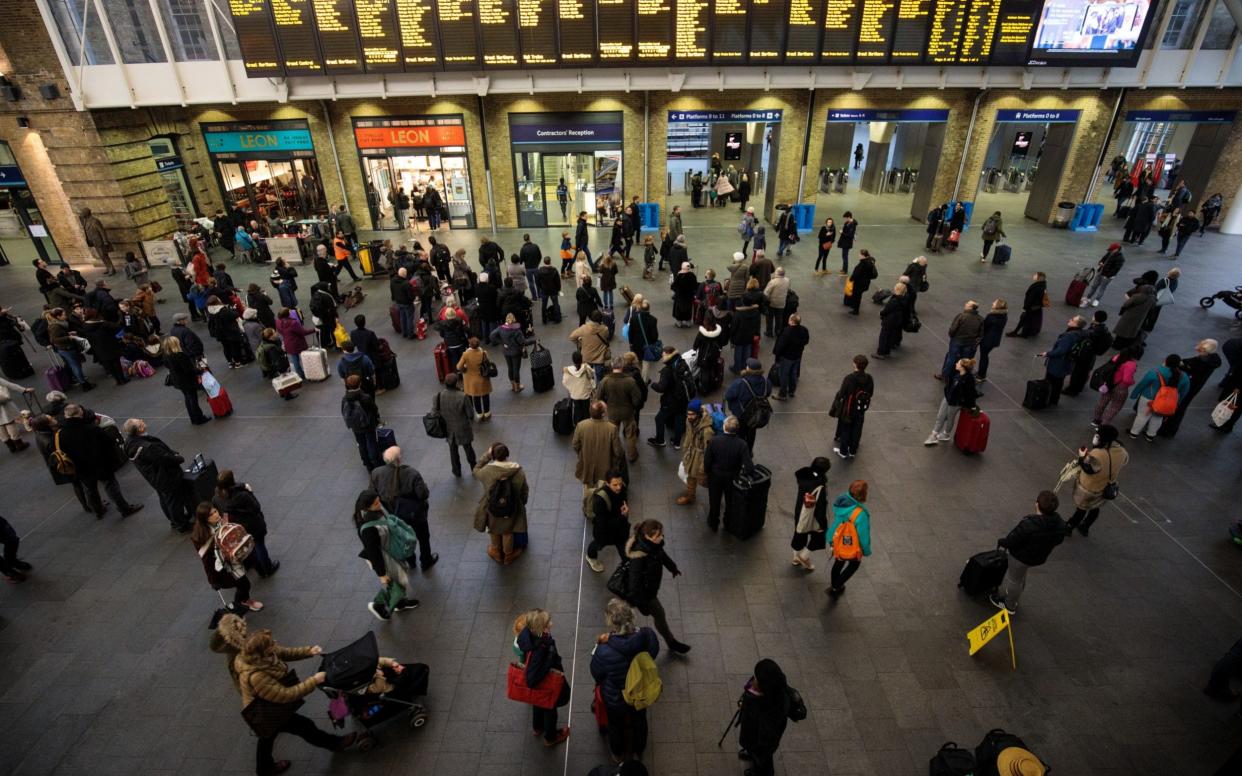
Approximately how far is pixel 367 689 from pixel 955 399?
7.95 metres

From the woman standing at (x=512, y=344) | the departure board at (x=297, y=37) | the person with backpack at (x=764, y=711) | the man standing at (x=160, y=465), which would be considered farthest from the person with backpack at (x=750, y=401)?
the departure board at (x=297, y=37)

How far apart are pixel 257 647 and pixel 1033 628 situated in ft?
22.9

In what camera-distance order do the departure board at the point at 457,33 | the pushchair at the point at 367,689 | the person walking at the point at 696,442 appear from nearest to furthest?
1. the pushchair at the point at 367,689
2. the person walking at the point at 696,442
3. the departure board at the point at 457,33

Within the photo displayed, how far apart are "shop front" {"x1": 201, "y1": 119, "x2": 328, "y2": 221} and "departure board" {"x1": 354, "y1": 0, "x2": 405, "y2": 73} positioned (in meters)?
5.38

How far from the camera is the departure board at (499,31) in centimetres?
1531

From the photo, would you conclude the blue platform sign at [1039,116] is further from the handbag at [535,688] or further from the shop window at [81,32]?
the shop window at [81,32]

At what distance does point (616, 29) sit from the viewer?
51.8 feet

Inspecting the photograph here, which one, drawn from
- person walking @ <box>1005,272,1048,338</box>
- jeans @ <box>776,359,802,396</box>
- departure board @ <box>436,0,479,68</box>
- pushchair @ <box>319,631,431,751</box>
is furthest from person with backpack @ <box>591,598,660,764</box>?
Result: departure board @ <box>436,0,479,68</box>

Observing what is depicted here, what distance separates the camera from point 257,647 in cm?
440

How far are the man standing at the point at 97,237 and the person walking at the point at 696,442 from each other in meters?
18.9

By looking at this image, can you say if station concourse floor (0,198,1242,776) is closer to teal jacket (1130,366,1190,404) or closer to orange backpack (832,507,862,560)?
orange backpack (832,507,862,560)

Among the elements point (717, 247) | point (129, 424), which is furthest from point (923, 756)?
point (717, 247)

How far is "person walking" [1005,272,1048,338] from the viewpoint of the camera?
11.9 meters

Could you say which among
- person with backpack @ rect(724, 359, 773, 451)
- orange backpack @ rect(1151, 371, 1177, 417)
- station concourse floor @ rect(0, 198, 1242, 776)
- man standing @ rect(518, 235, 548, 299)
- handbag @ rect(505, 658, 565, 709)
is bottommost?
station concourse floor @ rect(0, 198, 1242, 776)
